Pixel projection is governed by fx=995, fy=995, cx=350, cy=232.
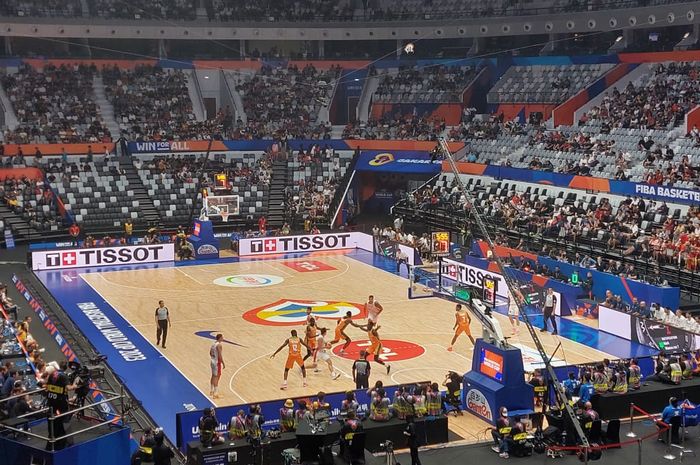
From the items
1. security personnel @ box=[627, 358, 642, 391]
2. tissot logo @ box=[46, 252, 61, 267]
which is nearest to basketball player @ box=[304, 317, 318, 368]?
security personnel @ box=[627, 358, 642, 391]

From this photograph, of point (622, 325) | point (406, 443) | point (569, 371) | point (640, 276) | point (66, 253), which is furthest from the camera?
point (66, 253)

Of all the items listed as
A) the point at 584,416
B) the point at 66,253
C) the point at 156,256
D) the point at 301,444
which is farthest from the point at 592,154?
the point at 301,444

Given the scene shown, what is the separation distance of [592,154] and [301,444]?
110 feet

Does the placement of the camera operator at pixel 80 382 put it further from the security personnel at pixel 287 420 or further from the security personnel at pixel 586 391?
the security personnel at pixel 586 391

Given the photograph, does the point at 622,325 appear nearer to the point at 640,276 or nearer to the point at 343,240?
the point at 640,276

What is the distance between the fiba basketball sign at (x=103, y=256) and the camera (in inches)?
1710

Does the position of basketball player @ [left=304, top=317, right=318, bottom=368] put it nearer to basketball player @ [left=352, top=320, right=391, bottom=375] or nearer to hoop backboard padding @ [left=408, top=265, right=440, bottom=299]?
basketball player @ [left=352, top=320, right=391, bottom=375]

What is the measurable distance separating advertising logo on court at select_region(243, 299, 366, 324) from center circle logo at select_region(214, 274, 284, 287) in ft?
12.2

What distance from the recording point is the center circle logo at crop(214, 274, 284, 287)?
4122cm

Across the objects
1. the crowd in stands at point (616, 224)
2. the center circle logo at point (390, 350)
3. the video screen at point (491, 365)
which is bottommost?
the center circle logo at point (390, 350)

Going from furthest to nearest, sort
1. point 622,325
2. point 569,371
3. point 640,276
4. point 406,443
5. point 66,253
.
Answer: point 66,253
point 640,276
point 622,325
point 569,371
point 406,443

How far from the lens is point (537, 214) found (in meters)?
46.9

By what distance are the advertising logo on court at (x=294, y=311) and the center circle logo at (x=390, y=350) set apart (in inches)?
87.2

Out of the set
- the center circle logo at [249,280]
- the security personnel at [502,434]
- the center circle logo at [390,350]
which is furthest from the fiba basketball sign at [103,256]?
the security personnel at [502,434]
